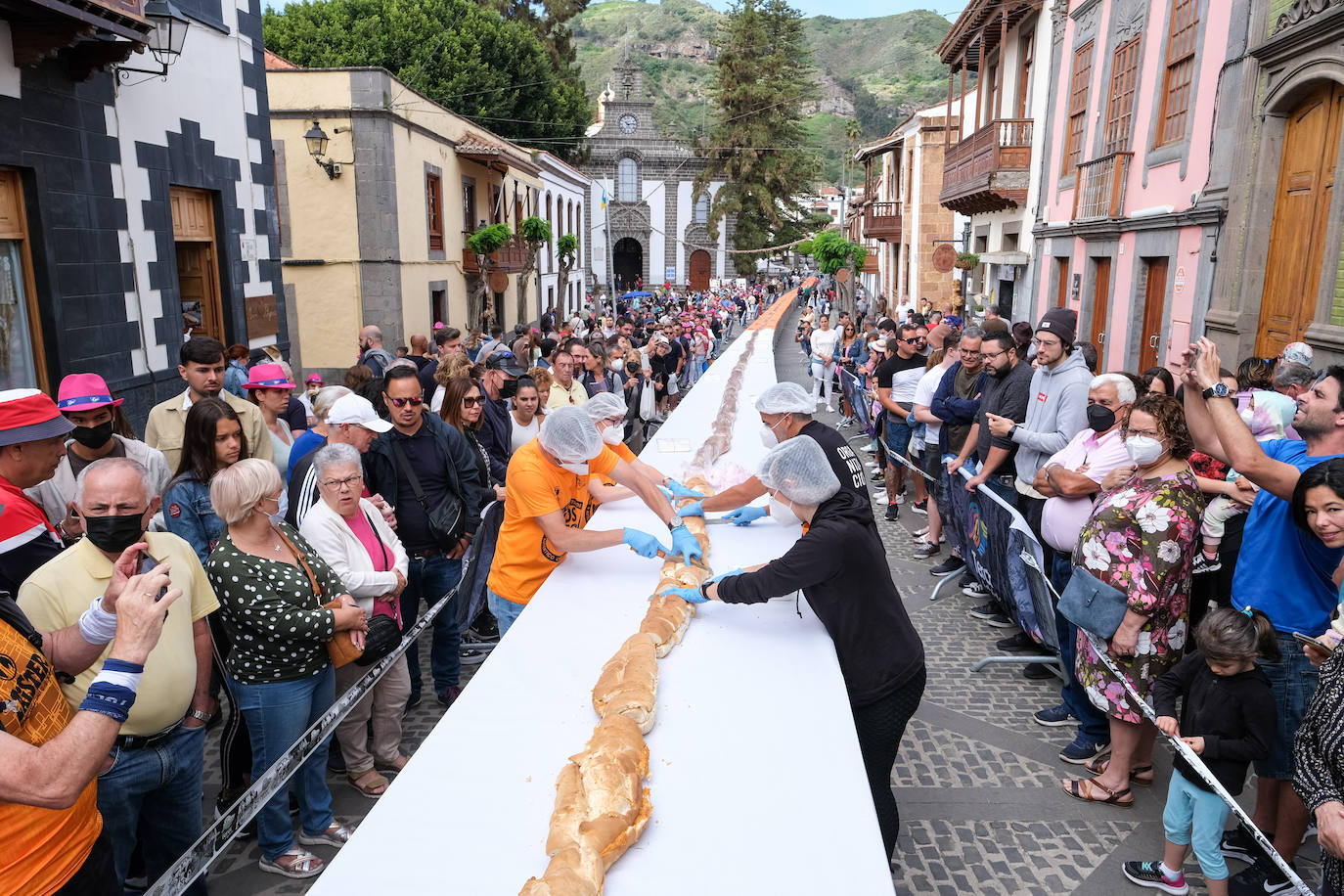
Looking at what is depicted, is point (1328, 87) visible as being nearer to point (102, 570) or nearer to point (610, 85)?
point (102, 570)

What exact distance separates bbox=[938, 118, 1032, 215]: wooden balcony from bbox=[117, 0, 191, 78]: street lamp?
14.2 m

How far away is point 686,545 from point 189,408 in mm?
3255

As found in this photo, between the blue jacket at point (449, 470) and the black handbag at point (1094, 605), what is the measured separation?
321cm

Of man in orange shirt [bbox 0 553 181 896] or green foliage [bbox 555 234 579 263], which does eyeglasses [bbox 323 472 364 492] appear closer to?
man in orange shirt [bbox 0 553 181 896]

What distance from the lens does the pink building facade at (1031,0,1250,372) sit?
9.65 metres

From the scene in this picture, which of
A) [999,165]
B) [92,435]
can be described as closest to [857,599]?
[92,435]

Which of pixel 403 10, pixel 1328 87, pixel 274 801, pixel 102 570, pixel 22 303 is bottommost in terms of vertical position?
pixel 274 801

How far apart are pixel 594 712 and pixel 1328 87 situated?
8838mm

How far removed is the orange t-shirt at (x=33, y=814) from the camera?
1.97 m

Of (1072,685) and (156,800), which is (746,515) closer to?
(1072,685)

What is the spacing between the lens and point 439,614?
15.8 feet

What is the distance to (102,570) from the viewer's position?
105 inches

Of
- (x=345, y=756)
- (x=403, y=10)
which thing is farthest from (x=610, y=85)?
(x=345, y=756)

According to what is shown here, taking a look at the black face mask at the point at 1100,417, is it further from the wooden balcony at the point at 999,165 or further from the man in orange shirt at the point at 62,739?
the wooden balcony at the point at 999,165
